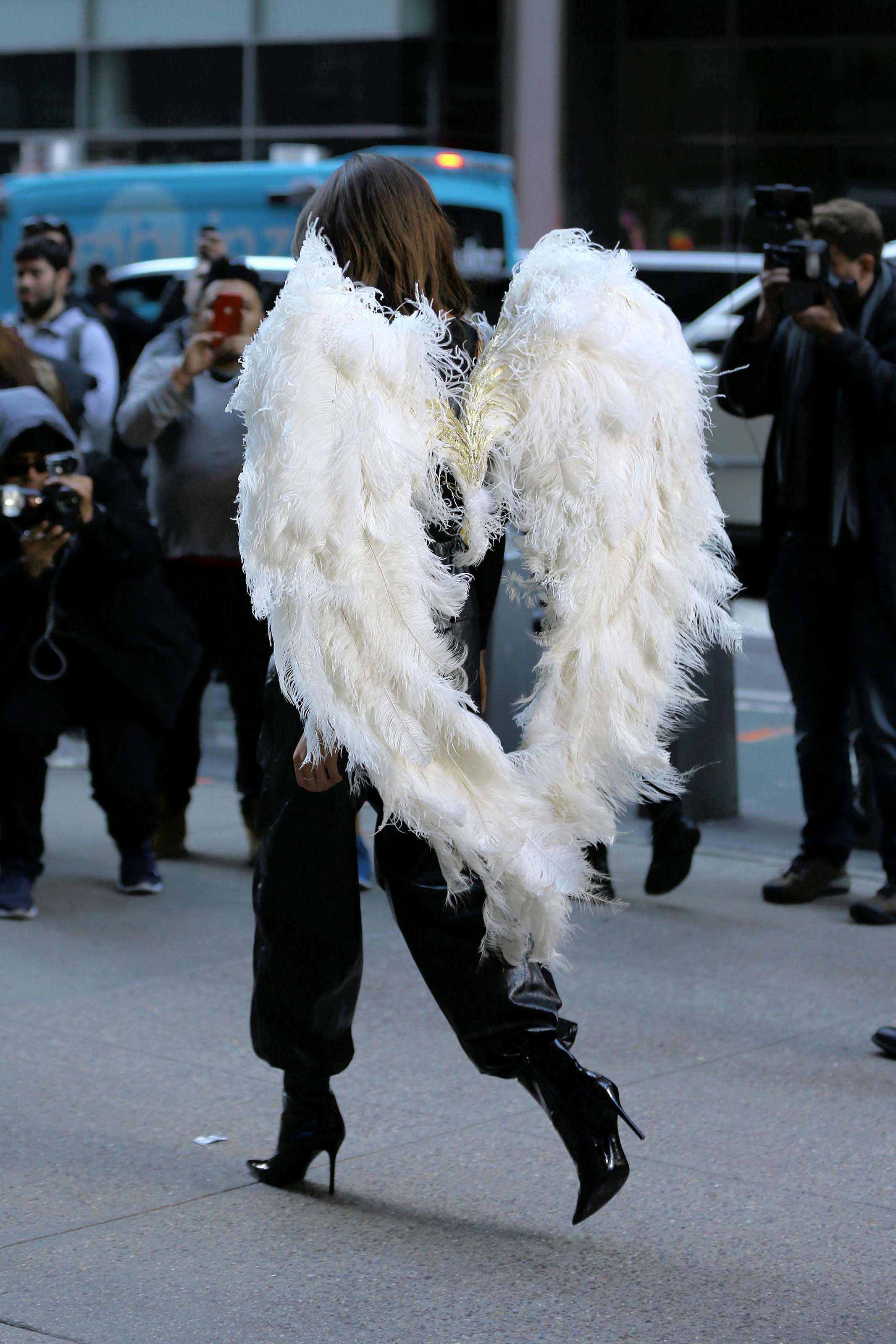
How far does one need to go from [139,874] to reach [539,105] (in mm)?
17600

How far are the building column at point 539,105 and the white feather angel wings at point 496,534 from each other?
19.3 meters

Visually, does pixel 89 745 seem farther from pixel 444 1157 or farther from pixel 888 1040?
pixel 888 1040

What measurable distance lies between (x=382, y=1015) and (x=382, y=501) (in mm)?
2139

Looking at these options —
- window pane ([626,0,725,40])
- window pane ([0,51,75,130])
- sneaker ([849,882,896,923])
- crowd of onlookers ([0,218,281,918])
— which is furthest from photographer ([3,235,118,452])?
window pane ([0,51,75,130])

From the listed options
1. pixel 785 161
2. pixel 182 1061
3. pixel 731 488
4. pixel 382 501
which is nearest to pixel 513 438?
pixel 382 501

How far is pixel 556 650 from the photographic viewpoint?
338 centimetres

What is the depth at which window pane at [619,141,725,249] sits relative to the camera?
22031mm

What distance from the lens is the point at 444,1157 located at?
389 cm

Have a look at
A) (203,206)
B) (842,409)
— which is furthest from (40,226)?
(203,206)

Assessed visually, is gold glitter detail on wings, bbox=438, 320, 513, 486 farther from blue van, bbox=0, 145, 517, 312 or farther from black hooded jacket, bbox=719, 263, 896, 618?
blue van, bbox=0, 145, 517, 312

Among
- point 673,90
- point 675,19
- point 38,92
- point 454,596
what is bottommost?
point 454,596

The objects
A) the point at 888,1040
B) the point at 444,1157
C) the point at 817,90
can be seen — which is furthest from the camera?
the point at 817,90

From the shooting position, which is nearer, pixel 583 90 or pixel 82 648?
pixel 82 648

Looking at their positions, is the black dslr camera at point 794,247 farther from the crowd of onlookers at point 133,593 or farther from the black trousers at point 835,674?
the crowd of onlookers at point 133,593
